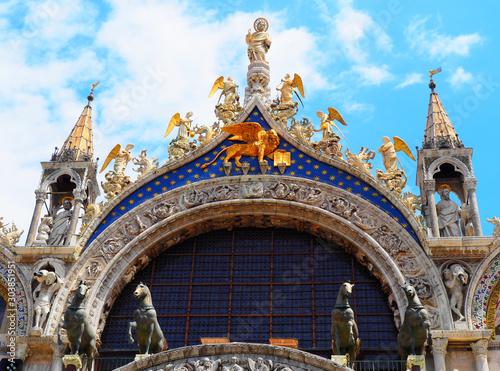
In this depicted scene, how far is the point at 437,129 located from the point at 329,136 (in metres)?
2.81

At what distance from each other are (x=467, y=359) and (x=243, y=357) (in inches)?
199

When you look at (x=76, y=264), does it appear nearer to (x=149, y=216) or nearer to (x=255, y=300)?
(x=149, y=216)

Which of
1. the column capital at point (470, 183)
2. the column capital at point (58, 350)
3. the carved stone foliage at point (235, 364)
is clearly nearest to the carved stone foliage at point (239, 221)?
the column capital at point (58, 350)

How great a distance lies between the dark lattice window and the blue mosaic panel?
1477 mm

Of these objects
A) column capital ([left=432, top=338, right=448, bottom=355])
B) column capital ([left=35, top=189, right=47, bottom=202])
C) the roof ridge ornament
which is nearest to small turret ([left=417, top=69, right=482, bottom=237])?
column capital ([left=432, top=338, right=448, bottom=355])

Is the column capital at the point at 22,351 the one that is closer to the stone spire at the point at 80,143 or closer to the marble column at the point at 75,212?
the marble column at the point at 75,212

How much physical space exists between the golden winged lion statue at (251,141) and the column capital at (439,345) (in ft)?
22.2

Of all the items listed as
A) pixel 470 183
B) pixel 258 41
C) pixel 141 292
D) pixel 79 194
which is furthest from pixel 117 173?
pixel 470 183

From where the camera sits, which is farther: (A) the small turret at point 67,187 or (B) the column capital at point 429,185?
(A) the small turret at point 67,187

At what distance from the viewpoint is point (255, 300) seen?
67.9ft

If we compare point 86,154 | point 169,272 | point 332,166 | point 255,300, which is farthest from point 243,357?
point 86,154

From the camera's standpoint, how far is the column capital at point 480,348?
60.2 ft

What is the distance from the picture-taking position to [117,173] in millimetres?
22422

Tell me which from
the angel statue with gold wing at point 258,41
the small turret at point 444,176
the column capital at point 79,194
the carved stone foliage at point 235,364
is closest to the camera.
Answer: the carved stone foliage at point 235,364
